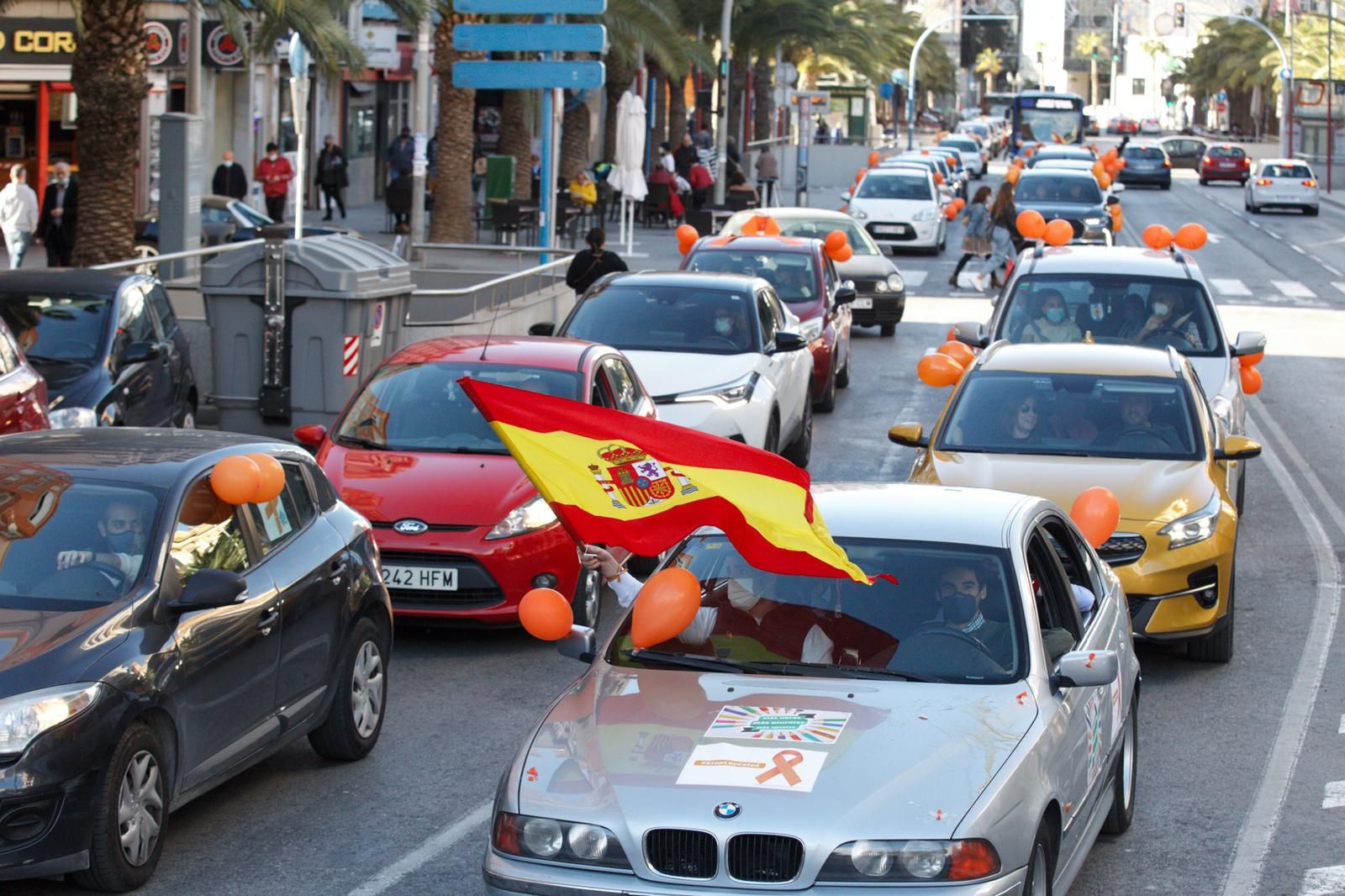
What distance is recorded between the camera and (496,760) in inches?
329

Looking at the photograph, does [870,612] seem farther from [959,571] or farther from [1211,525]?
[1211,525]

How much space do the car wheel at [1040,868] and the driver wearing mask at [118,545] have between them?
3.31m

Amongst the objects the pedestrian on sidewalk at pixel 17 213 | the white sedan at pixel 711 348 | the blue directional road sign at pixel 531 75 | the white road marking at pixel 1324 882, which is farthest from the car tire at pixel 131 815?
the pedestrian on sidewalk at pixel 17 213

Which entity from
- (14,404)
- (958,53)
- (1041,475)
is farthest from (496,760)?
(958,53)

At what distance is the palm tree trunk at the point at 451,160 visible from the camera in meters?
32.7

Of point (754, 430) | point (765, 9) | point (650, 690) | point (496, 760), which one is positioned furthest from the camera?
point (765, 9)

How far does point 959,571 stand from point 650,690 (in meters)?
1.13

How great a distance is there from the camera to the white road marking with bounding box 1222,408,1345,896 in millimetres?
7215

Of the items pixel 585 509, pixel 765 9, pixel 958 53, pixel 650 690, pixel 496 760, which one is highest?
pixel 958 53

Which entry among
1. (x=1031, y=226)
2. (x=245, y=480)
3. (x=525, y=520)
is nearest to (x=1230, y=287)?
(x=1031, y=226)

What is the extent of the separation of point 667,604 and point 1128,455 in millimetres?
5295

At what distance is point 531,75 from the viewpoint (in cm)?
2556

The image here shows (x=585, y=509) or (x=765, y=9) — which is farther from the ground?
(x=765, y=9)

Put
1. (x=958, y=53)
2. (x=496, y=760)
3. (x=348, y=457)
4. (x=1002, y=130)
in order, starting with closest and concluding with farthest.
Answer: (x=496, y=760), (x=348, y=457), (x=1002, y=130), (x=958, y=53)
